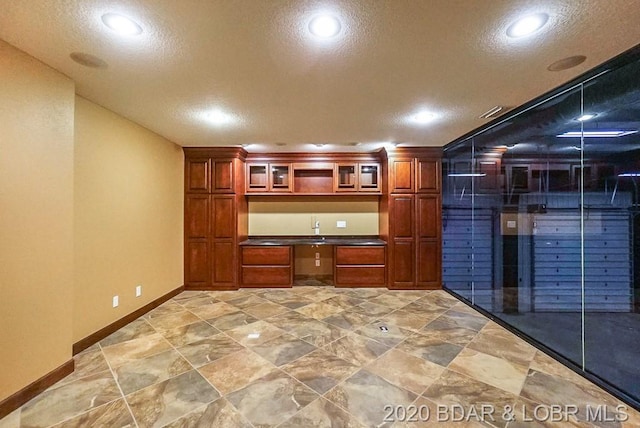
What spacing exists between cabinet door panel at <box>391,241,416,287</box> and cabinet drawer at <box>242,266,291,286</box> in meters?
2.02

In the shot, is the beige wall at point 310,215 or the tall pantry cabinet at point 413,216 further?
the beige wall at point 310,215

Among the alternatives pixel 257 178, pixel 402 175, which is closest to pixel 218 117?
pixel 257 178

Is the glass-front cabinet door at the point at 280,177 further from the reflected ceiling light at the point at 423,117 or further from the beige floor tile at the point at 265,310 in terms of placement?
the reflected ceiling light at the point at 423,117

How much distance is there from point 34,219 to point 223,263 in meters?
2.90

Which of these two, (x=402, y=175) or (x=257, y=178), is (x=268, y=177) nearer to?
(x=257, y=178)

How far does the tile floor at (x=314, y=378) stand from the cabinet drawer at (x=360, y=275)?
1.35 m

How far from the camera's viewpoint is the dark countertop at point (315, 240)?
15.9ft

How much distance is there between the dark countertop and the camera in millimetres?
4855

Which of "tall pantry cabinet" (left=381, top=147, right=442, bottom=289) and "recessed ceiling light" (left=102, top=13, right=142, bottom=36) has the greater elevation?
"recessed ceiling light" (left=102, top=13, right=142, bottom=36)

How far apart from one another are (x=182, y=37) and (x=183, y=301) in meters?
3.80

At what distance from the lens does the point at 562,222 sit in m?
4.11

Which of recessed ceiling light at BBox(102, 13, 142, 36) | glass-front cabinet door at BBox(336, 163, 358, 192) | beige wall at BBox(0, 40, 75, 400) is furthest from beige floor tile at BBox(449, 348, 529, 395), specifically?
recessed ceiling light at BBox(102, 13, 142, 36)

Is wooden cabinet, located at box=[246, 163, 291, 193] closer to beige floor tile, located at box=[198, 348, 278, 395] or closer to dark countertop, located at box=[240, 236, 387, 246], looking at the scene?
dark countertop, located at box=[240, 236, 387, 246]

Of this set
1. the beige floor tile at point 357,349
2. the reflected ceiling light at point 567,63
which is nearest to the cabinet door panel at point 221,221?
the beige floor tile at point 357,349
